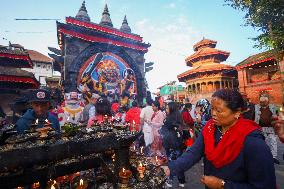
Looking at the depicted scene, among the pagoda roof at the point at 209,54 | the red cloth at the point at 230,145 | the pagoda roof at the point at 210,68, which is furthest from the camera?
the pagoda roof at the point at 209,54

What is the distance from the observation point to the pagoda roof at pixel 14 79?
16.9 metres

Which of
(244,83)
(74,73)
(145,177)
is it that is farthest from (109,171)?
(244,83)

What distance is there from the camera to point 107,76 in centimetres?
2064

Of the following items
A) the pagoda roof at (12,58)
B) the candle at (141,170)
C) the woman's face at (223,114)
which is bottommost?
the candle at (141,170)

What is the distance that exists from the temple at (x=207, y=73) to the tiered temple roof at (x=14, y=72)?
23.0m

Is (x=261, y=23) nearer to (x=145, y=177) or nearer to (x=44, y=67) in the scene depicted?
(x=145, y=177)

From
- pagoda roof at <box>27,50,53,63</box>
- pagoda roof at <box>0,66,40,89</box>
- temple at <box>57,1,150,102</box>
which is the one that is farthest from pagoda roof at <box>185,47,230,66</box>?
pagoda roof at <box>27,50,53,63</box>

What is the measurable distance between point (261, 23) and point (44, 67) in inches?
1944

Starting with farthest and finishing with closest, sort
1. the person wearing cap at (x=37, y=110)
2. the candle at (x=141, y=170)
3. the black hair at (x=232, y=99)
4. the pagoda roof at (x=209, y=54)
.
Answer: the pagoda roof at (x=209, y=54)
the person wearing cap at (x=37, y=110)
the candle at (x=141, y=170)
the black hair at (x=232, y=99)

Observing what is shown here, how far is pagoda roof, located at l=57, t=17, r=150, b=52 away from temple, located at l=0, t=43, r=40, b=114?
4072 mm

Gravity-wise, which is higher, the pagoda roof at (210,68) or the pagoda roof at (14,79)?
the pagoda roof at (210,68)

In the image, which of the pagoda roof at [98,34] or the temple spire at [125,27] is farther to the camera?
the temple spire at [125,27]

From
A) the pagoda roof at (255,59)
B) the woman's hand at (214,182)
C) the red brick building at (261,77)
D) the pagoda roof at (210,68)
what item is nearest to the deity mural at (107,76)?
the pagoda roof at (255,59)

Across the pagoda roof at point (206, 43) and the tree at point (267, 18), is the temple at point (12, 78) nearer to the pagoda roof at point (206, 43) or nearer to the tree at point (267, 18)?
the tree at point (267, 18)
